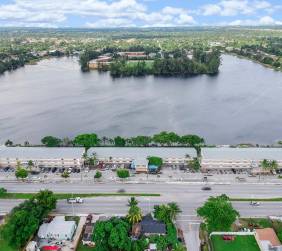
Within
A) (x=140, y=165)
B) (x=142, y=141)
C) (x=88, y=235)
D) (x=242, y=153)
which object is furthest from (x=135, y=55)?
(x=88, y=235)

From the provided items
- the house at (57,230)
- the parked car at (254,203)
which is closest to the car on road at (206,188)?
the parked car at (254,203)

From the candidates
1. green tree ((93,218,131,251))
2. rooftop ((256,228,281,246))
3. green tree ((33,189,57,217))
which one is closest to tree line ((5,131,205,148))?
green tree ((33,189,57,217))

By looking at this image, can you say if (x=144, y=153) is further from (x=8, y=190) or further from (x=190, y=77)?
(x=190, y=77)

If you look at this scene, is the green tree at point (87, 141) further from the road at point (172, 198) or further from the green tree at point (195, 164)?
the green tree at point (195, 164)

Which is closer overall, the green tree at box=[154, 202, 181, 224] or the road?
the green tree at box=[154, 202, 181, 224]

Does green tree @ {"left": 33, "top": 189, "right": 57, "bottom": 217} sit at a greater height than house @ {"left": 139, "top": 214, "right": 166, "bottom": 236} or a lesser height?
greater

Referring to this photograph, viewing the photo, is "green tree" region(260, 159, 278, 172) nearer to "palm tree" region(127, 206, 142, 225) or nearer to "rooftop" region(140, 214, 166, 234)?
"rooftop" region(140, 214, 166, 234)
